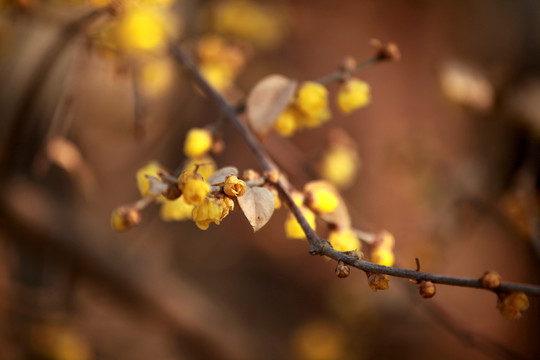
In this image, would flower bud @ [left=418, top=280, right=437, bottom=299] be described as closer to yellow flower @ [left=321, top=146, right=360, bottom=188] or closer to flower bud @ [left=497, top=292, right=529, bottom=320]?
flower bud @ [left=497, top=292, right=529, bottom=320]

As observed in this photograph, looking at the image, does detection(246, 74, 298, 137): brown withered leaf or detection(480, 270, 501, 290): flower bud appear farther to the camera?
detection(246, 74, 298, 137): brown withered leaf

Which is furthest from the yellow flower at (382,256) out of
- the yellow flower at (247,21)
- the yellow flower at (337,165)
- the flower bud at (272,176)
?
the yellow flower at (247,21)

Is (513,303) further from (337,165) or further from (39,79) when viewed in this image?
(39,79)

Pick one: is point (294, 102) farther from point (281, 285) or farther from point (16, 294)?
point (281, 285)

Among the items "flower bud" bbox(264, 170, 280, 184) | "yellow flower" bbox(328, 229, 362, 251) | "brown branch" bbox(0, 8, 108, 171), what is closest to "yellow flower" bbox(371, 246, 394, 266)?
"yellow flower" bbox(328, 229, 362, 251)

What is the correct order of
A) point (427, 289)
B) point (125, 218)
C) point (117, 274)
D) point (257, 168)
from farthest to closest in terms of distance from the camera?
point (257, 168)
point (117, 274)
point (125, 218)
point (427, 289)

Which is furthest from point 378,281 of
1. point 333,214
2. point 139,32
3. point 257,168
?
point 257,168

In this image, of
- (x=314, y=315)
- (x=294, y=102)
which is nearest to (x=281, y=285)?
(x=314, y=315)
